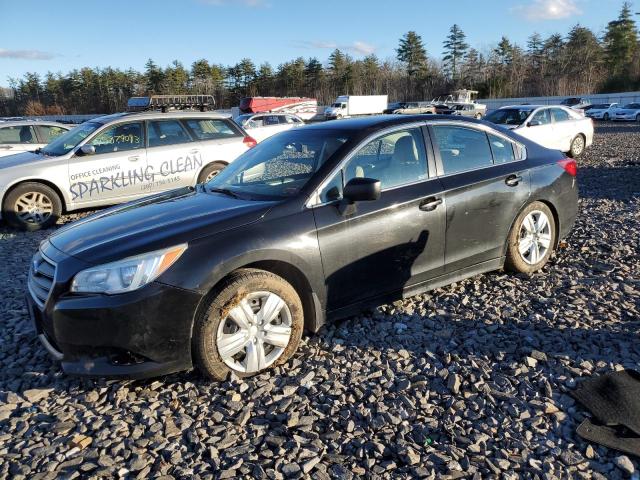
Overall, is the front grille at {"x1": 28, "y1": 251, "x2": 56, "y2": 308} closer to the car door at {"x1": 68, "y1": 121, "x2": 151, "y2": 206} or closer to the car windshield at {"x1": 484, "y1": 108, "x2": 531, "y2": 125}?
the car door at {"x1": 68, "y1": 121, "x2": 151, "y2": 206}

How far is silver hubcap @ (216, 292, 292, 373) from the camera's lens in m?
3.27

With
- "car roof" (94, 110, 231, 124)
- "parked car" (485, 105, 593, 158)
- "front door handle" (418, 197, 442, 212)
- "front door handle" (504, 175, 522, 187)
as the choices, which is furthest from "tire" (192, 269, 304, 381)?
"parked car" (485, 105, 593, 158)

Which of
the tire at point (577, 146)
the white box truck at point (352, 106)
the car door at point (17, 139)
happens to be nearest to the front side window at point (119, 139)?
the car door at point (17, 139)

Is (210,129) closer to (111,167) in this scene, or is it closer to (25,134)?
(111,167)

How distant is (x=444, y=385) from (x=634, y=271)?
3.03 meters

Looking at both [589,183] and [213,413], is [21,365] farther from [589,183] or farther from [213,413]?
[589,183]

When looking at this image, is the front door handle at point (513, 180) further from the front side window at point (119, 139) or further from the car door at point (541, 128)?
the car door at point (541, 128)

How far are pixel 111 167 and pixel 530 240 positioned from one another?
6.53 meters

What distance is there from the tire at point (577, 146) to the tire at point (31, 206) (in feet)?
43.7

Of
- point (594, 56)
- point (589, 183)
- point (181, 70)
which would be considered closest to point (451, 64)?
point (594, 56)

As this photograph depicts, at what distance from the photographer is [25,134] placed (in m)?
11.4

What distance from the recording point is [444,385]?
10.6ft

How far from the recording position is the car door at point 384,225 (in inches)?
144

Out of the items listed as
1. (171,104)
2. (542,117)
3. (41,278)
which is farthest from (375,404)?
(171,104)
